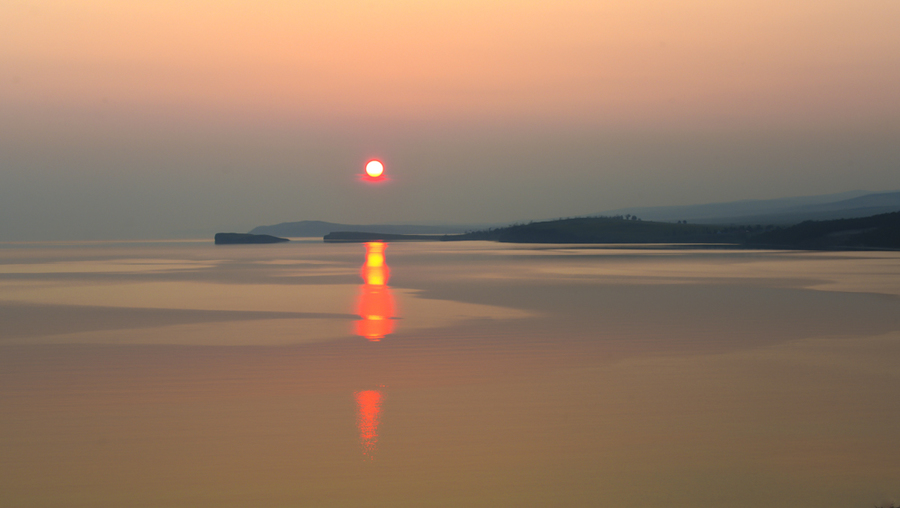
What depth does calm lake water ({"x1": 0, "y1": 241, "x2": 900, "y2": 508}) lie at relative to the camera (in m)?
6.99

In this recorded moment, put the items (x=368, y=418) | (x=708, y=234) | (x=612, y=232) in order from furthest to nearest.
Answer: (x=612, y=232), (x=708, y=234), (x=368, y=418)

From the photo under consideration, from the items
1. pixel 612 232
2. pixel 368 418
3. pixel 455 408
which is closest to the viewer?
pixel 368 418

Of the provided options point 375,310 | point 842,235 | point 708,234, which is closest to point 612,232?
point 708,234

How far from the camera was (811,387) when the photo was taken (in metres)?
10.7

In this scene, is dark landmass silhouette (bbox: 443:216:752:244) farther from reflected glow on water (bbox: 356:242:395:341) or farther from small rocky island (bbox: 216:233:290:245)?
reflected glow on water (bbox: 356:242:395:341)

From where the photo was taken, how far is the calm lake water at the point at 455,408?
6988 millimetres

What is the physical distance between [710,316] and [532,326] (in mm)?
4410

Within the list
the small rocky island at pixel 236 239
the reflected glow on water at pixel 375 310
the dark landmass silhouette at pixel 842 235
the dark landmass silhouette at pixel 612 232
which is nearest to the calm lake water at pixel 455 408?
the reflected glow on water at pixel 375 310

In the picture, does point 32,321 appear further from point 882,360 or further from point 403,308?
point 882,360

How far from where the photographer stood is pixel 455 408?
9.62 meters

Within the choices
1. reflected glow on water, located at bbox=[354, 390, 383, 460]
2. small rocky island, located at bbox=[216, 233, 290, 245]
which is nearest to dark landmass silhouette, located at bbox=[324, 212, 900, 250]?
small rocky island, located at bbox=[216, 233, 290, 245]

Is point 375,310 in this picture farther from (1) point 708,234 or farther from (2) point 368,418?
(1) point 708,234

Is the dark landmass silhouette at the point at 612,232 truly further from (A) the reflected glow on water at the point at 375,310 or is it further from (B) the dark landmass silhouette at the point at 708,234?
(A) the reflected glow on water at the point at 375,310

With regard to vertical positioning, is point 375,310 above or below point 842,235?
below
